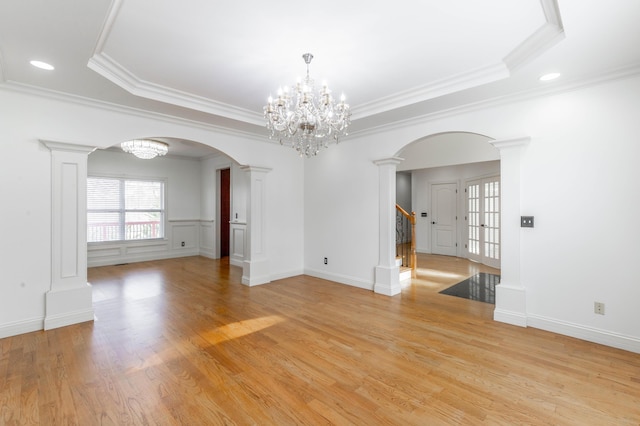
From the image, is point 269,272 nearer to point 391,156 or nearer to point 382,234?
point 382,234

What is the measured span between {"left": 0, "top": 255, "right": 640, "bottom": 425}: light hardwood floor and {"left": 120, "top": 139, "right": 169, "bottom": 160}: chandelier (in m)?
3.12

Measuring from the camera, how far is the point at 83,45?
2.43 metres

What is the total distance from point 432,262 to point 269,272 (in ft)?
14.1

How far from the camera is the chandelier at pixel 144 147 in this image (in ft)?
19.1

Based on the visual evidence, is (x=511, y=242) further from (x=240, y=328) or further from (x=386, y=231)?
(x=240, y=328)

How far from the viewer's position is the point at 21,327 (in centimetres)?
323

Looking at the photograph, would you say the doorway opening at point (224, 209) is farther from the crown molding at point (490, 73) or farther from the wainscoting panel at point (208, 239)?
the crown molding at point (490, 73)

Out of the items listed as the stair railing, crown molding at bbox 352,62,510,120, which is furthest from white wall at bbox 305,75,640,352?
the stair railing

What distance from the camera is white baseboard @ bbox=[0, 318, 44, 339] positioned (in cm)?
314

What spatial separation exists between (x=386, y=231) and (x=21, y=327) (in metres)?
4.67

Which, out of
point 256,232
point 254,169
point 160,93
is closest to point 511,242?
point 256,232

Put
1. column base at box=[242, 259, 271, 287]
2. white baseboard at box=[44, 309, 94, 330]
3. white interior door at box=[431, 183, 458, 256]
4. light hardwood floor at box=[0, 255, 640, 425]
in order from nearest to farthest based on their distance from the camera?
light hardwood floor at box=[0, 255, 640, 425], white baseboard at box=[44, 309, 94, 330], column base at box=[242, 259, 271, 287], white interior door at box=[431, 183, 458, 256]

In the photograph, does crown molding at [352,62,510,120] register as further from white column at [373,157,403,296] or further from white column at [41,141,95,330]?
white column at [41,141,95,330]

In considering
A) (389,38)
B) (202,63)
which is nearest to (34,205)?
(202,63)
